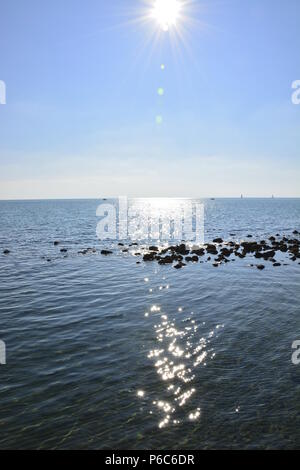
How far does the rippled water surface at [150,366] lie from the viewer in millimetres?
9211

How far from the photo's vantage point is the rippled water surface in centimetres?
921

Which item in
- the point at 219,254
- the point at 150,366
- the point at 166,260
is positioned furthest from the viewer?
the point at 219,254

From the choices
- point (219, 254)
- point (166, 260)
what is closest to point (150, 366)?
point (166, 260)

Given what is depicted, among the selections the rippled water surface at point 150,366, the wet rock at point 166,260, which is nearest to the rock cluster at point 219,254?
the wet rock at point 166,260

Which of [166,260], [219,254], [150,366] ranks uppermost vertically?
[219,254]

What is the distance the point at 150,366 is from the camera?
12.9m

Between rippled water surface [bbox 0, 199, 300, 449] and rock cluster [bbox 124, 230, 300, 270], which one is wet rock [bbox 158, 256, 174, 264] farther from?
rippled water surface [bbox 0, 199, 300, 449]

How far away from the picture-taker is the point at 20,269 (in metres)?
31.3

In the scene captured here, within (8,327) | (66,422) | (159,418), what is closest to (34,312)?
(8,327)

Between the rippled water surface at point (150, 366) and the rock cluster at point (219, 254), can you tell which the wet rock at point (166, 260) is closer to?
the rock cluster at point (219, 254)

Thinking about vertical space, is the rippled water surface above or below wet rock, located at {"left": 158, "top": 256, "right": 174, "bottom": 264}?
below

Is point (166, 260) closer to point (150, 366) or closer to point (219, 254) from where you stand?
point (219, 254)

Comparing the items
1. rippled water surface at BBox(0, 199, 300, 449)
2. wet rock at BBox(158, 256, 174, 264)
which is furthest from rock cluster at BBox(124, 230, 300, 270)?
rippled water surface at BBox(0, 199, 300, 449)

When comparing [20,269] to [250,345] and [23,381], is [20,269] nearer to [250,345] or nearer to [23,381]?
[23,381]
